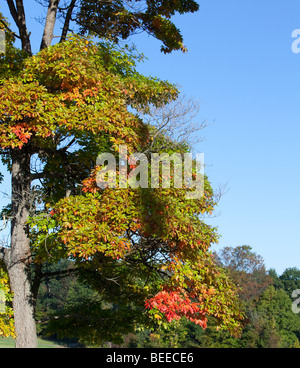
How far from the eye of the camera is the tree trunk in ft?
28.6

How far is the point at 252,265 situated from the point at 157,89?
1731 inches

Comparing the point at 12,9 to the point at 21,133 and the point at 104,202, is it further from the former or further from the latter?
the point at 104,202

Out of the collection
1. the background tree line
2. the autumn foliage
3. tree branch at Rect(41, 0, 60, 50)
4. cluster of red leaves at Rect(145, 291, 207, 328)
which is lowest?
the background tree line

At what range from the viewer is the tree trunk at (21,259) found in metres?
8.73

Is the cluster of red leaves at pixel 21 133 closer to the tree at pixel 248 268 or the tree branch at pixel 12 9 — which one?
the tree branch at pixel 12 9

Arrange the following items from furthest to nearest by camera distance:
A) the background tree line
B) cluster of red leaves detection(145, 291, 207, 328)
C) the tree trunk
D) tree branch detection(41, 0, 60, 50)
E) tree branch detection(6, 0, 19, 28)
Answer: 1. the background tree line
2. tree branch detection(6, 0, 19, 28)
3. tree branch detection(41, 0, 60, 50)
4. the tree trunk
5. cluster of red leaves detection(145, 291, 207, 328)

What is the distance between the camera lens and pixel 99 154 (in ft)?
28.9

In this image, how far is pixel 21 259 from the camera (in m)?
9.03

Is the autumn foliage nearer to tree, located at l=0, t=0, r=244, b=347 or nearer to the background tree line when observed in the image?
tree, located at l=0, t=0, r=244, b=347

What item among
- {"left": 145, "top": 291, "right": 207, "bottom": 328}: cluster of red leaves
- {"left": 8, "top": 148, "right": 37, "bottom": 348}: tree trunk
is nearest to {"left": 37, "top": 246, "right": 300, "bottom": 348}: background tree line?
{"left": 8, "top": 148, "right": 37, "bottom": 348}: tree trunk

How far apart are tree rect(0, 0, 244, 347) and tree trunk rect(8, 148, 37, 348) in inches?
0.8

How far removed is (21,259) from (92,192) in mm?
2505
